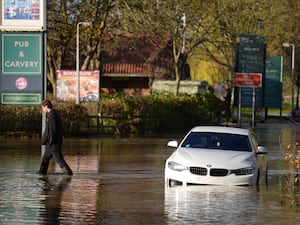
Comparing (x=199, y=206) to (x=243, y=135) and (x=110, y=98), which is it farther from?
(x=110, y=98)

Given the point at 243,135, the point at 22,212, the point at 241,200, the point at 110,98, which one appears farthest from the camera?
the point at 110,98

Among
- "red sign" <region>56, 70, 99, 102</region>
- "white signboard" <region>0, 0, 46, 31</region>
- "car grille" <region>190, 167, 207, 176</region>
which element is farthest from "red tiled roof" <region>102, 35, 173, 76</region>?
"car grille" <region>190, 167, 207, 176</region>

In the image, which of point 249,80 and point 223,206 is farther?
point 249,80

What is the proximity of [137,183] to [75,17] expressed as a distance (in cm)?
2568

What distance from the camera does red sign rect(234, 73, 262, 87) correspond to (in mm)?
50000

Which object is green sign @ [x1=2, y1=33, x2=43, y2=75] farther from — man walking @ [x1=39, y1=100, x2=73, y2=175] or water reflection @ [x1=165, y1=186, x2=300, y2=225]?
water reflection @ [x1=165, y1=186, x2=300, y2=225]

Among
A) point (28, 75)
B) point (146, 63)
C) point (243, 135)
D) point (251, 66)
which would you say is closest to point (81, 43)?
point (251, 66)

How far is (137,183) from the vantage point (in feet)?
62.8

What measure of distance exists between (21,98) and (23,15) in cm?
214

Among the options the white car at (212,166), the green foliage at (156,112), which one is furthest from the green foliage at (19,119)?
the white car at (212,166)

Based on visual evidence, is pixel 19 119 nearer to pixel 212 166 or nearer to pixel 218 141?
pixel 218 141

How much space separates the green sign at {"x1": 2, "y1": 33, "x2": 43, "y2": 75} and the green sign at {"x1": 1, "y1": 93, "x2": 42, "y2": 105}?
59 cm

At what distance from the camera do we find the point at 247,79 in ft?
165

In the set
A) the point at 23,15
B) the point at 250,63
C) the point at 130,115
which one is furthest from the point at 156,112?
the point at 23,15
